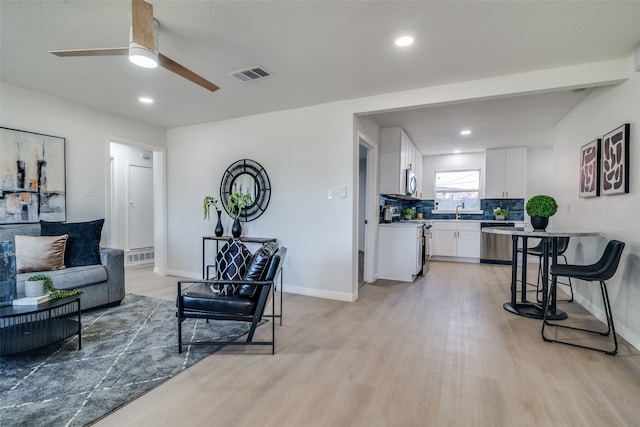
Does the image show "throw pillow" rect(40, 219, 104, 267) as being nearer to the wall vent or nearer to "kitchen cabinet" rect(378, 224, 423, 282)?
the wall vent

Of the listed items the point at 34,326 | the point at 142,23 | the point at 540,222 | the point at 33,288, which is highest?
the point at 142,23

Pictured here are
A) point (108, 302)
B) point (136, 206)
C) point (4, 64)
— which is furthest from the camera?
point (136, 206)

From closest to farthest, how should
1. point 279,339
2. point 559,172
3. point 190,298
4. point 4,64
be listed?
point 190,298
point 279,339
point 4,64
point 559,172

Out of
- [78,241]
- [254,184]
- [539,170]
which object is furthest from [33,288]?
[539,170]

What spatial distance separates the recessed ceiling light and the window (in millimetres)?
5314

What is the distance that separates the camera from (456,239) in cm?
656

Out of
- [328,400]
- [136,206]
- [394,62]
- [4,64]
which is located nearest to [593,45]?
[394,62]

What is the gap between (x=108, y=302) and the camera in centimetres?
332

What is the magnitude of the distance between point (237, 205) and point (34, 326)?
8.12 feet

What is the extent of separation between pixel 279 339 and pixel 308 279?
1379mm

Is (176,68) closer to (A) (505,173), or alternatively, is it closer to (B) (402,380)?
(B) (402,380)

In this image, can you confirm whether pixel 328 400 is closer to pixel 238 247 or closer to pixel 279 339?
pixel 279 339

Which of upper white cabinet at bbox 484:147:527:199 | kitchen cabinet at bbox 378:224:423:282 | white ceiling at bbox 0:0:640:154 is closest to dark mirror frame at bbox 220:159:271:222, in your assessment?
white ceiling at bbox 0:0:640:154

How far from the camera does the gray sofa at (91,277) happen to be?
117 inches
